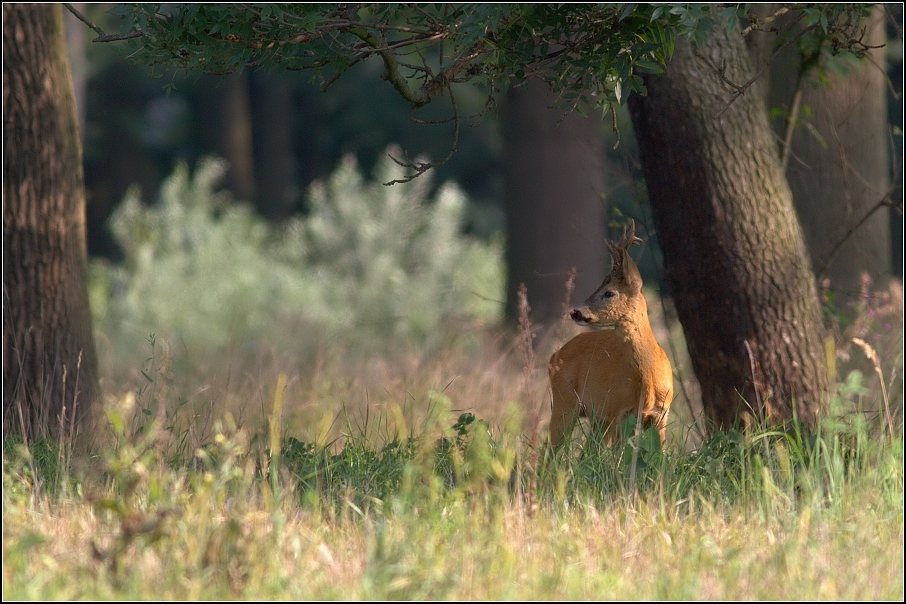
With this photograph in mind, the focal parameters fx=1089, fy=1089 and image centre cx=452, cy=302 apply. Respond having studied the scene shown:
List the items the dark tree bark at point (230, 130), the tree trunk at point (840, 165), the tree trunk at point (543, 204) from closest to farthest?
the tree trunk at point (840, 165)
the tree trunk at point (543, 204)
the dark tree bark at point (230, 130)

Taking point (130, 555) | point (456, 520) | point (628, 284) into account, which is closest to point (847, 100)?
point (628, 284)

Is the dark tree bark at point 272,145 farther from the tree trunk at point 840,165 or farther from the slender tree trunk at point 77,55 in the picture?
the tree trunk at point 840,165

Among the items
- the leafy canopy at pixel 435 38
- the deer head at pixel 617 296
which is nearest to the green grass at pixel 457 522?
the deer head at pixel 617 296

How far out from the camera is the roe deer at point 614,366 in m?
4.46

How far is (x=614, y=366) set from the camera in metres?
4.60

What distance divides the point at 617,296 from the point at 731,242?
0.88 metres

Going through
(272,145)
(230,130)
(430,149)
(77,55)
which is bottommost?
(430,149)

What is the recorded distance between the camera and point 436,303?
49.9 ft

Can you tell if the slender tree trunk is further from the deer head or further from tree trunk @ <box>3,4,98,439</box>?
the deer head

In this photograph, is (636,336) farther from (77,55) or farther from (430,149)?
(430,149)

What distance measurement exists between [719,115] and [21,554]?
3.37 m

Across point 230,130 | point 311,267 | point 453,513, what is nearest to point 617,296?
point 453,513

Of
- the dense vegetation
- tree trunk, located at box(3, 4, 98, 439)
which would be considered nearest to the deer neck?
the dense vegetation

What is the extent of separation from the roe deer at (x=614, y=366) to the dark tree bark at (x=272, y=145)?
65.2 ft
